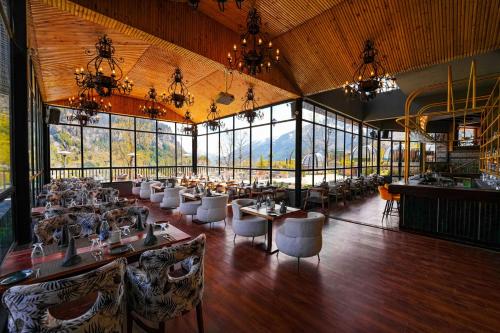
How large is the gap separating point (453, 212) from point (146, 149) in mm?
12472

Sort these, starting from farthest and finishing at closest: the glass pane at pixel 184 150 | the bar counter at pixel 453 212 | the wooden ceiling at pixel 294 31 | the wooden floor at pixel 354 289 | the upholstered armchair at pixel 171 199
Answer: the glass pane at pixel 184 150 < the upholstered armchair at pixel 171 199 < the bar counter at pixel 453 212 < the wooden ceiling at pixel 294 31 < the wooden floor at pixel 354 289

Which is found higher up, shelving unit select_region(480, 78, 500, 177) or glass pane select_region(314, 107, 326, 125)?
glass pane select_region(314, 107, 326, 125)

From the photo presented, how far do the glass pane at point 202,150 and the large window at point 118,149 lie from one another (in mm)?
609

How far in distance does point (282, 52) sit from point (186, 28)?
3013 millimetres

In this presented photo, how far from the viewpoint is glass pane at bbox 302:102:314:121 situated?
27.3ft

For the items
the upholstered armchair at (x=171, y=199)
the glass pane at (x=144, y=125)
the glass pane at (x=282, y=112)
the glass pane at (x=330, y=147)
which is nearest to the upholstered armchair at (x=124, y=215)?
the upholstered armchair at (x=171, y=199)

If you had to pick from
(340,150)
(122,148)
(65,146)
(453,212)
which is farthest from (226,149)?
(453,212)

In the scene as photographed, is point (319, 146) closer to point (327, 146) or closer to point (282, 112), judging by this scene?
point (327, 146)

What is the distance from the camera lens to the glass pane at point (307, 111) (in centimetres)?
833

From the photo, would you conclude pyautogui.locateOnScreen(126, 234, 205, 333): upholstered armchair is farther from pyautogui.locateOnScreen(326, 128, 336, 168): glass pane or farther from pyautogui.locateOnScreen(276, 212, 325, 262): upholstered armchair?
pyautogui.locateOnScreen(326, 128, 336, 168): glass pane

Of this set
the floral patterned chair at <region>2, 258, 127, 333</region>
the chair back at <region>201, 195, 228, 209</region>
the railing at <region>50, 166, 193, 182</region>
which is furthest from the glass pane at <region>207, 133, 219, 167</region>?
the floral patterned chair at <region>2, 258, 127, 333</region>

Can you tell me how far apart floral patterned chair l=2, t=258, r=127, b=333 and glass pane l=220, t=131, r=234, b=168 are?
985 cm

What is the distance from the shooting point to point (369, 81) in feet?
12.9

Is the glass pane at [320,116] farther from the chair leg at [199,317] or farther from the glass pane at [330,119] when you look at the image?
the chair leg at [199,317]
